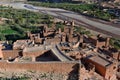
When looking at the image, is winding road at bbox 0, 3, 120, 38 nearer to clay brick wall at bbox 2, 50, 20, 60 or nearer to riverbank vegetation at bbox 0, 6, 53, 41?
riverbank vegetation at bbox 0, 6, 53, 41

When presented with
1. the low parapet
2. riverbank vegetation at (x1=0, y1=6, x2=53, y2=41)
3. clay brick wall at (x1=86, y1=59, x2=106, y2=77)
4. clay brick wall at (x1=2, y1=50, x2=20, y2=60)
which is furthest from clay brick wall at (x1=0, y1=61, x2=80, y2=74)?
riverbank vegetation at (x1=0, y1=6, x2=53, y2=41)

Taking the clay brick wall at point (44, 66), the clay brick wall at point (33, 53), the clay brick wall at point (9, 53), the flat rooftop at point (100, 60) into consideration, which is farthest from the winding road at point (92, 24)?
the clay brick wall at point (44, 66)

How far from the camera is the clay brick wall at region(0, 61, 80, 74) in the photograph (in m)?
18.4

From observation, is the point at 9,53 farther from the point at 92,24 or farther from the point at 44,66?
the point at 92,24

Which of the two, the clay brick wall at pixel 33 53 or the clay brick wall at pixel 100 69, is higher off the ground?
the clay brick wall at pixel 33 53

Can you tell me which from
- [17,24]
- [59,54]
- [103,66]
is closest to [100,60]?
[103,66]

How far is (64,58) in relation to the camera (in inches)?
781

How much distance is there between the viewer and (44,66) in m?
18.7

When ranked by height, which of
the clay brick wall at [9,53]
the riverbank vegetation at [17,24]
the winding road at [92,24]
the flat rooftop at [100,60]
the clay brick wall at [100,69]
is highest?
the clay brick wall at [9,53]

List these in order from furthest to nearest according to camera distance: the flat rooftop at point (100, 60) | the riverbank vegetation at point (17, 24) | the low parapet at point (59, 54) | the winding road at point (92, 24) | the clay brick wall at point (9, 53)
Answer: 1. the winding road at point (92, 24)
2. the riverbank vegetation at point (17, 24)
3. the clay brick wall at point (9, 53)
4. the flat rooftop at point (100, 60)
5. the low parapet at point (59, 54)

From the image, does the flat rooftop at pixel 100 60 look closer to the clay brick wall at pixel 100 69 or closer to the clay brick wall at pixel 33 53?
the clay brick wall at pixel 100 69

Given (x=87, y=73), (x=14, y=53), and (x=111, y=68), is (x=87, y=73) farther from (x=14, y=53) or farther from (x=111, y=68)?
(x=14, y=53)

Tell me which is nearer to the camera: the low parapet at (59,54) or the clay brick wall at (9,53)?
the low parapet at (59,54)

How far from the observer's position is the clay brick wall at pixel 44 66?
60.4 ft
